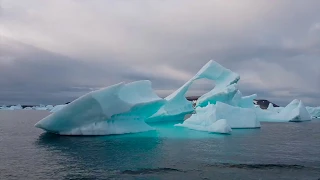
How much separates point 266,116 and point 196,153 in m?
26.8

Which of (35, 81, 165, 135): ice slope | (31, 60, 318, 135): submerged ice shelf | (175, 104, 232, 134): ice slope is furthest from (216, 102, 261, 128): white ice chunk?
(35, 81, 165, 135): ice slope

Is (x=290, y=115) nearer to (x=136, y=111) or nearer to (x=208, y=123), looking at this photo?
(x=208, y=123)

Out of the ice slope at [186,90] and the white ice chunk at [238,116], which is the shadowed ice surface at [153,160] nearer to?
the white ice chunk at [238,116]

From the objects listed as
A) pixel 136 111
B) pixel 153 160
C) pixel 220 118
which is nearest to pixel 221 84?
pixel 220 118

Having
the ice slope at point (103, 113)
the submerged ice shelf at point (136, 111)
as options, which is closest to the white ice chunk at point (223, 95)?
the submerged ice shelf at point (136, 111)

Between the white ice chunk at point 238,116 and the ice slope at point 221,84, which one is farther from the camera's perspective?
the ice slope at point 221,84

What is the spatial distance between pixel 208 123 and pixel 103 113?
26.3 ft

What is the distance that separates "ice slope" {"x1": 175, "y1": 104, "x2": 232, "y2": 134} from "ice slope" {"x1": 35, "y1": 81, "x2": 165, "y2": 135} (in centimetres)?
381

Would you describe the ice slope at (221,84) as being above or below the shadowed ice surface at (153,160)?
above

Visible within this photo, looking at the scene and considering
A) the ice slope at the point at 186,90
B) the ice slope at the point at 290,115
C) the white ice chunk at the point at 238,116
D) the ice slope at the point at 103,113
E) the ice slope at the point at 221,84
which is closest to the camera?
the ice slope at the point at 103,113

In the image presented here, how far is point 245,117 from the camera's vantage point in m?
23.0

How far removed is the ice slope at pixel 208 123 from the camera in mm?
18406

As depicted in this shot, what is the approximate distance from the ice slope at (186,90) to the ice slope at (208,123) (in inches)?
99.1

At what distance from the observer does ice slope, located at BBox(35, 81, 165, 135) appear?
1476 centimetres
